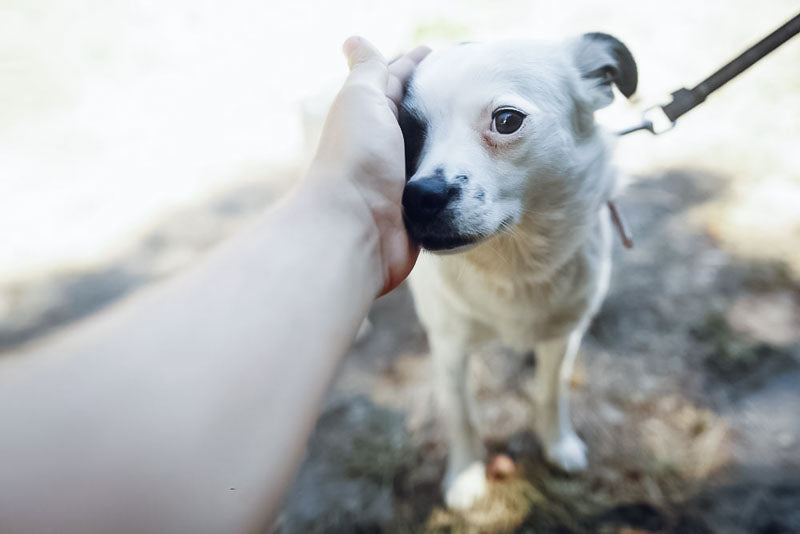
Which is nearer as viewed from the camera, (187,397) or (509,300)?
(187,397)

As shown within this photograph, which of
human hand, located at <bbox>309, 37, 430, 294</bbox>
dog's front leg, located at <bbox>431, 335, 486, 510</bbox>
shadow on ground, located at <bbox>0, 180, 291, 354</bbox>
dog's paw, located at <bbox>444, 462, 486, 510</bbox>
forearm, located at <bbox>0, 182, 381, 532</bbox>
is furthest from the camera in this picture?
shadow on ground, located at <bbox>0, 180, 291, 354</bbox>

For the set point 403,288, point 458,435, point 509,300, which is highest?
point 509,300

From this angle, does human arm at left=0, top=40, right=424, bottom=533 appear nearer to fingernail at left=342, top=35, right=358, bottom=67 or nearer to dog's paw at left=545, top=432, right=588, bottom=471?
fingernail at left=342, top=35, right=358, bottom=67

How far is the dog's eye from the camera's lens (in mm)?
1479

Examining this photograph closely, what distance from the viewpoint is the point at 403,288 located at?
3.63m

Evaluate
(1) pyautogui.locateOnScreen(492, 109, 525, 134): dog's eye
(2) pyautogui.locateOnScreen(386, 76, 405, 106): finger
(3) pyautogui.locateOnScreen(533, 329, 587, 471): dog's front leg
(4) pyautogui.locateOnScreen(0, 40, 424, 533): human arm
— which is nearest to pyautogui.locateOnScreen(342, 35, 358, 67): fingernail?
(2) pyautogui.locateOnScreen(386, 76, 405, 106): finger

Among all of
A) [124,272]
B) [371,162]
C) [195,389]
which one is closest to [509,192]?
[371,162]

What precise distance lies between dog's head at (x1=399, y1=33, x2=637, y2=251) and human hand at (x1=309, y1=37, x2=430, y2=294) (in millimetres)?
52

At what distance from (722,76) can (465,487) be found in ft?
6.06

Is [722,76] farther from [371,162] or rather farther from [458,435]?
[458,435]

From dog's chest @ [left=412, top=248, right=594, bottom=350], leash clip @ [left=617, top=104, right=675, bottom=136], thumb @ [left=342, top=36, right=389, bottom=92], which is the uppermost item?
thumb @ [left=342, top=36, right=389, bottom=92]

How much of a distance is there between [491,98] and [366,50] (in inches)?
16.5

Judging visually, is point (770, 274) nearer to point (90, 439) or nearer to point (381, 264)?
point (381, 264)

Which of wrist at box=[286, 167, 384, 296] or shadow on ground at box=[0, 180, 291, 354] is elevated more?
wrist at box=[286, 167, 384, 296]
